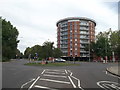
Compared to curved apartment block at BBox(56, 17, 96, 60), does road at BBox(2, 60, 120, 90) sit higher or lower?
lower

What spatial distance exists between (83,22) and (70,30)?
27.5 feet

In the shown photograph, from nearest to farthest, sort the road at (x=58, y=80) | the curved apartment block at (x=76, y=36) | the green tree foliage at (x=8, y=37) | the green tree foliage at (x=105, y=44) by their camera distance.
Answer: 1. the road at (x=58, y=80)
2. the green tree foliage at (x=8, y=37)
3. the green tree foliage at (x=105, y=44)
4. the curved apartment block at (x=76, y=36)

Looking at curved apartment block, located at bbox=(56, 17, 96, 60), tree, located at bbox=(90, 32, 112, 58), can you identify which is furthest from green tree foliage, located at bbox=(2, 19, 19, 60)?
curved apartment block, located at bbox=(56, 17, 96, 60)

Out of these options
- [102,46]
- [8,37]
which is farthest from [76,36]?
[8,37]

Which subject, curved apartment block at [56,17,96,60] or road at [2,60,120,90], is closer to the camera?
road at [2,60,120,90]

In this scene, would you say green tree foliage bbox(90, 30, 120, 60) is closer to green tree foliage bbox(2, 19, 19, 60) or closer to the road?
green tree foliage bbox(2, 19, 19, 60)

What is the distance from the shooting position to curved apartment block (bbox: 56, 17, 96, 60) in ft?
346

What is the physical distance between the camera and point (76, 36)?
10594 centimetres

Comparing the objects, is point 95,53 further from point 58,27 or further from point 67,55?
point 58,27

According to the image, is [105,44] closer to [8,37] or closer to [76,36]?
[76,36]

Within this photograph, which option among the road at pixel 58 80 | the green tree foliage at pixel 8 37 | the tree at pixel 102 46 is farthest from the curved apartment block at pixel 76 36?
the road at pixel 58 80

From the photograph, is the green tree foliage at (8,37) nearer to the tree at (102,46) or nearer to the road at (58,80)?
the road at (58,80)

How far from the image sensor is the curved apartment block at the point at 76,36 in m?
105

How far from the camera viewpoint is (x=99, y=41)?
92.6 metres
